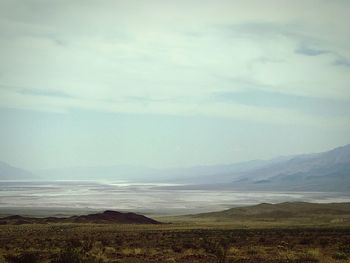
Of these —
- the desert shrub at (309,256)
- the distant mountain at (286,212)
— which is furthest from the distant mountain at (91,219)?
the desert shrub at (309,256)

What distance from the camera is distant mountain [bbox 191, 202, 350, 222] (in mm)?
86631

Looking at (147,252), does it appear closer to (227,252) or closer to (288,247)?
(227,252)

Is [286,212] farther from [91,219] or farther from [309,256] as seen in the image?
[309,256]

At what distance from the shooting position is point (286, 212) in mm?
91188

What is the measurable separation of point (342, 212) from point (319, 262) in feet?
231

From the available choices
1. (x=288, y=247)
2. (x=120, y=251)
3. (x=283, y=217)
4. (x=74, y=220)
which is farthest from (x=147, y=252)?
(x=283, y=217)

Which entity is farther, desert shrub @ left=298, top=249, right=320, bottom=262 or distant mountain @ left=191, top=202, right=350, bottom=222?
distant mountain @ left=191, top=202, right=350, bottom=222

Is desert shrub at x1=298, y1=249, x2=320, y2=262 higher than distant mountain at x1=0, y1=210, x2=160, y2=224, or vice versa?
desert shrub at x1=298, y1=249, x2=320, y2=262

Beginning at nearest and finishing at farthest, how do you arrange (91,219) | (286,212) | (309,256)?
(309,256) < (91,219) < (286,212)

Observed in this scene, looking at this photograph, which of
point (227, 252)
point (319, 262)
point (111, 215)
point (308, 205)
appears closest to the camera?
point (319, 262)

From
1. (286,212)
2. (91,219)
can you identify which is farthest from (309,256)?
(286,212)

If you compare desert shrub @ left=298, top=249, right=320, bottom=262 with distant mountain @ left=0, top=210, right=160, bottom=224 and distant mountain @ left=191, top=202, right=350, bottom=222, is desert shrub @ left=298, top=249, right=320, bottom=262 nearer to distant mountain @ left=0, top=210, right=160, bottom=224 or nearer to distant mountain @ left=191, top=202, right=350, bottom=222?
distant mountain @ left=0, top=210, right=160, bottom=224

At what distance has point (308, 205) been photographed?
102 m

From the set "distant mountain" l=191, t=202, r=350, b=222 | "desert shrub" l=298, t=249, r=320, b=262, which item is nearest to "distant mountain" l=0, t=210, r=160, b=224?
"distant mountain" l=191, t=202, r=350, b=222
